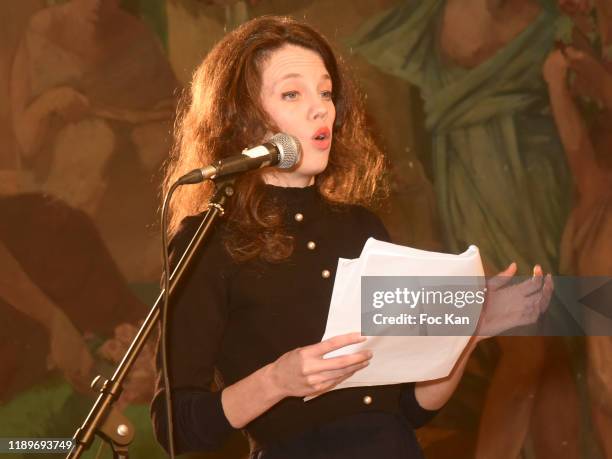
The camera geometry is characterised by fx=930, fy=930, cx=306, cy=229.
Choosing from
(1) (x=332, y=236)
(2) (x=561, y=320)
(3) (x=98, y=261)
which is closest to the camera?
(1) (x=332, y=236)

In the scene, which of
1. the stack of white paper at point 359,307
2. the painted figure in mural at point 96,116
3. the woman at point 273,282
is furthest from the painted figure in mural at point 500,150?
the stack of white paper at point 359,307

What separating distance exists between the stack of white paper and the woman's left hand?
13 centimetres

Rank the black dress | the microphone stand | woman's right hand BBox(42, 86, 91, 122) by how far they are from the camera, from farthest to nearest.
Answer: woman's right hand BBox(42, 86, 91, 122)
the black dress
the microphone stand

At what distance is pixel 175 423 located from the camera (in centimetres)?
154

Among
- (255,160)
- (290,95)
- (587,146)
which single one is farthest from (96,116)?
(255,160)

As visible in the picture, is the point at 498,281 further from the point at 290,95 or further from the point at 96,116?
the point at 96,116

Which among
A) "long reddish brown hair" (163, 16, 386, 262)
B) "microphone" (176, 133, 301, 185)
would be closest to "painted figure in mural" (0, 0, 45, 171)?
"long reddish brown hair" (163, 16, 386, 262)

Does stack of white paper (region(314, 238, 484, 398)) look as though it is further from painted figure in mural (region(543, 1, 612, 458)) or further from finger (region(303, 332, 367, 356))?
painted figure in mural (region(543, 1, 612, 458))

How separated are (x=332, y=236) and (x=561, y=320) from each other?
5.92 ft

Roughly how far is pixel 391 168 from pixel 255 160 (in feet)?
7.35

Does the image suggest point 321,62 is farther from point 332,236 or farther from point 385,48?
point 385,48

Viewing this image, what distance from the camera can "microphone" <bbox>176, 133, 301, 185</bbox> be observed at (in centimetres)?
134

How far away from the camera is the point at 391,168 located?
359 cm

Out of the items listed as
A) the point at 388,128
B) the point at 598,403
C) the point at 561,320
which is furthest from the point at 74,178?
the point at 598,403
